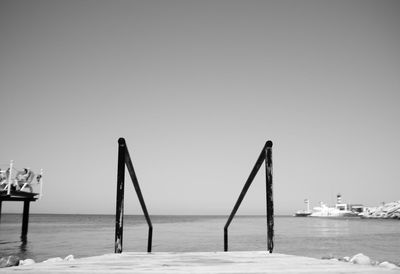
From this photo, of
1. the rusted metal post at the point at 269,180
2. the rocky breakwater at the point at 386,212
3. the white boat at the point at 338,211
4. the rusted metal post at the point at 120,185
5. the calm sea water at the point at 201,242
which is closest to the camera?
the rusted metal post at the point at 120,185

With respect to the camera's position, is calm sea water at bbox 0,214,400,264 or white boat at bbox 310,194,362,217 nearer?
calm sea water at bbox 0,214,400,264

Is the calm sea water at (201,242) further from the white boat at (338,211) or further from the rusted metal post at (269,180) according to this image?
the white boat at (338,211)

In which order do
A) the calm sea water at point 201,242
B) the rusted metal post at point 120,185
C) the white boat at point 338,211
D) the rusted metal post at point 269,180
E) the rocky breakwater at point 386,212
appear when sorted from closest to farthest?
the rusted metal post at point 120,185 → the rusted metal post at point 269,180 → the calm sea water at point 201,242 → the rocky breakwater at point 386,212 → the white boat at point 338,211

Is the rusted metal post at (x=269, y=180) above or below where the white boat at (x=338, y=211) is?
above

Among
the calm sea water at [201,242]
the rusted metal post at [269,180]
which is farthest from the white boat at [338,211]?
the rusted metal post at [269,180]

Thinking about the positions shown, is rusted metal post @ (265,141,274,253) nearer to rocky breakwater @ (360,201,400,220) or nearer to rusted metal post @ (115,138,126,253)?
rusted metal post @ (115,138,126,253)

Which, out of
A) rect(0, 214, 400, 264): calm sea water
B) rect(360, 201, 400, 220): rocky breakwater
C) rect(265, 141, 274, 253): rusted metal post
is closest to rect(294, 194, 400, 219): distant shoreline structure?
rect(360, 201, 400, 220): rocky breakwater

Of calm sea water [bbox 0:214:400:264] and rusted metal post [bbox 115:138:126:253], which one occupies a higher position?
rusted metal post [bbox 115:138:126:253]

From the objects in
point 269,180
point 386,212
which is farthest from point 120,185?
point 386,212

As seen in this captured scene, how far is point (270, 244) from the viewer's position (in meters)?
4.55

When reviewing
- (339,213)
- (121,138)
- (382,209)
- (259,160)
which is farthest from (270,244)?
(339,213)

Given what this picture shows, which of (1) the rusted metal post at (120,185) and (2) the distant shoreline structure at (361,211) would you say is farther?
(2) the distant shoreline structure at (361,211)

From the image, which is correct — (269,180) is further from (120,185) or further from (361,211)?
(361,211)

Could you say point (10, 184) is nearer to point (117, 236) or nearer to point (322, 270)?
point (117, 236)
